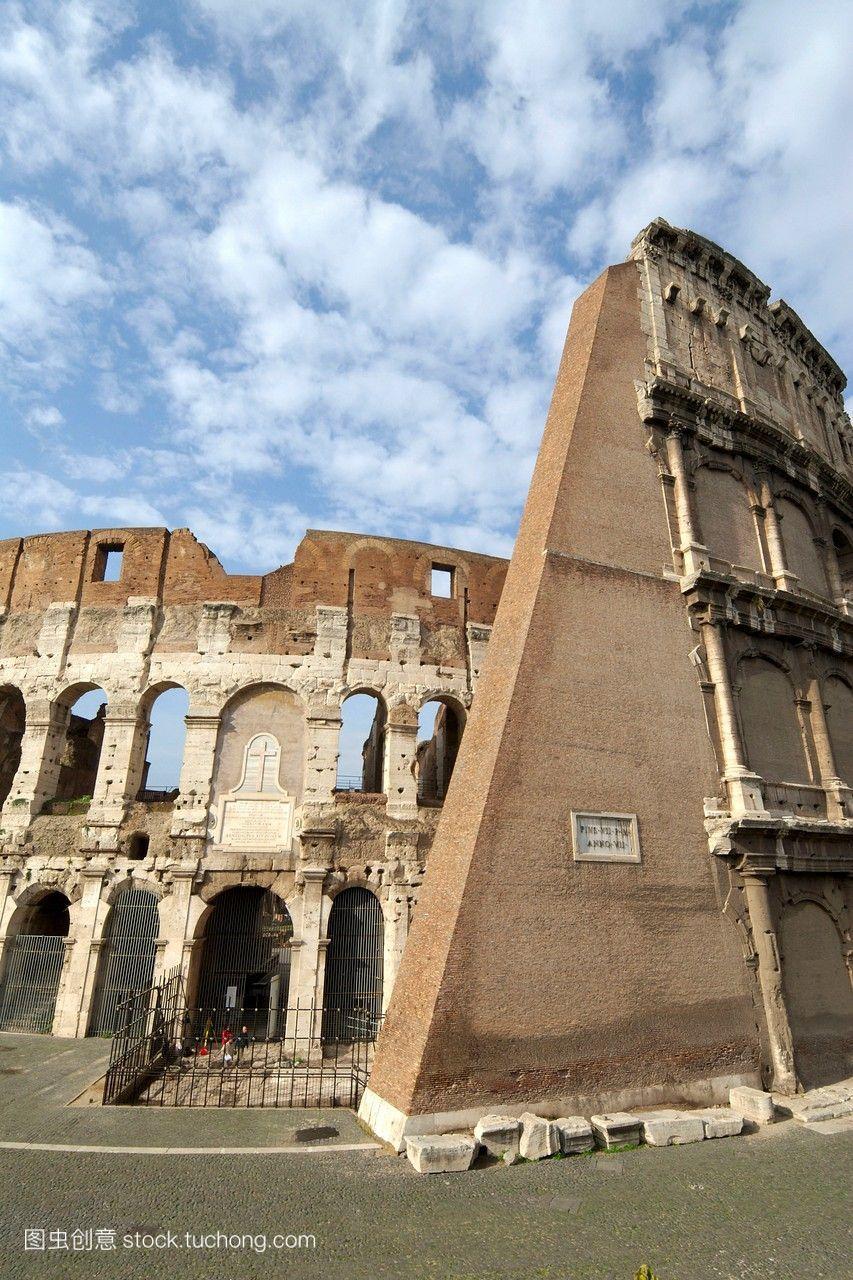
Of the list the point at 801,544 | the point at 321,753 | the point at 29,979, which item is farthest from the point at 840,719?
the point at 29,979

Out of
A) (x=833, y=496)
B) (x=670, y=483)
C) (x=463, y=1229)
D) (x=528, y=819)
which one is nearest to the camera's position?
(x=463, y=1229)

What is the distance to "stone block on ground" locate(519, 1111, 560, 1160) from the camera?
26.4ft

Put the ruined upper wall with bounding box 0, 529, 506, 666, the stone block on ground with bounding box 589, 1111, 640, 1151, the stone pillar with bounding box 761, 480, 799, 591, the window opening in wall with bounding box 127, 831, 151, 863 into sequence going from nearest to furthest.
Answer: the stone block on ground with bounding box 589, 1111, 640, 1151
the stone pillar with bounding box 761, 480, 799, 591
the window opening in wall with bounding box 127, 831, 151, 863
the ruined upper wall with bounding box 0, 529, 506, 666

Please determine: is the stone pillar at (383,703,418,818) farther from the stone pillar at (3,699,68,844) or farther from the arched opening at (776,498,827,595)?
the arched opening at (776,498,827,595)

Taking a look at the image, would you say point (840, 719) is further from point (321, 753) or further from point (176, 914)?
point (176, 914)

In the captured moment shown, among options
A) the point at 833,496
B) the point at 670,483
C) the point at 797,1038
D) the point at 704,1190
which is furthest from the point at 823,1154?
the point at 833,496

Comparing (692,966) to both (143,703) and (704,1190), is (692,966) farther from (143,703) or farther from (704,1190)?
(143,703)

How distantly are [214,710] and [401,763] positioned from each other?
15.4 feet

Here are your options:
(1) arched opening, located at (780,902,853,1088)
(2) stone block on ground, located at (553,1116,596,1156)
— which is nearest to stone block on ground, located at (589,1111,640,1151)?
(2) stone block on ground, located at (553,1116,596,1156)

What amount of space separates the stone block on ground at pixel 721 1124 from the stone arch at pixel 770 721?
19.2 ft

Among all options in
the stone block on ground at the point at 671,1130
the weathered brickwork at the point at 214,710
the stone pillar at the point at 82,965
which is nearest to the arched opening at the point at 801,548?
the weathered brickwork at the point at 214,710

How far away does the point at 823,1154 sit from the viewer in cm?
834

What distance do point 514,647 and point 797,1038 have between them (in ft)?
25.8

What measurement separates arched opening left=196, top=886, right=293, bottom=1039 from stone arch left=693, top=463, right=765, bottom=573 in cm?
1297
